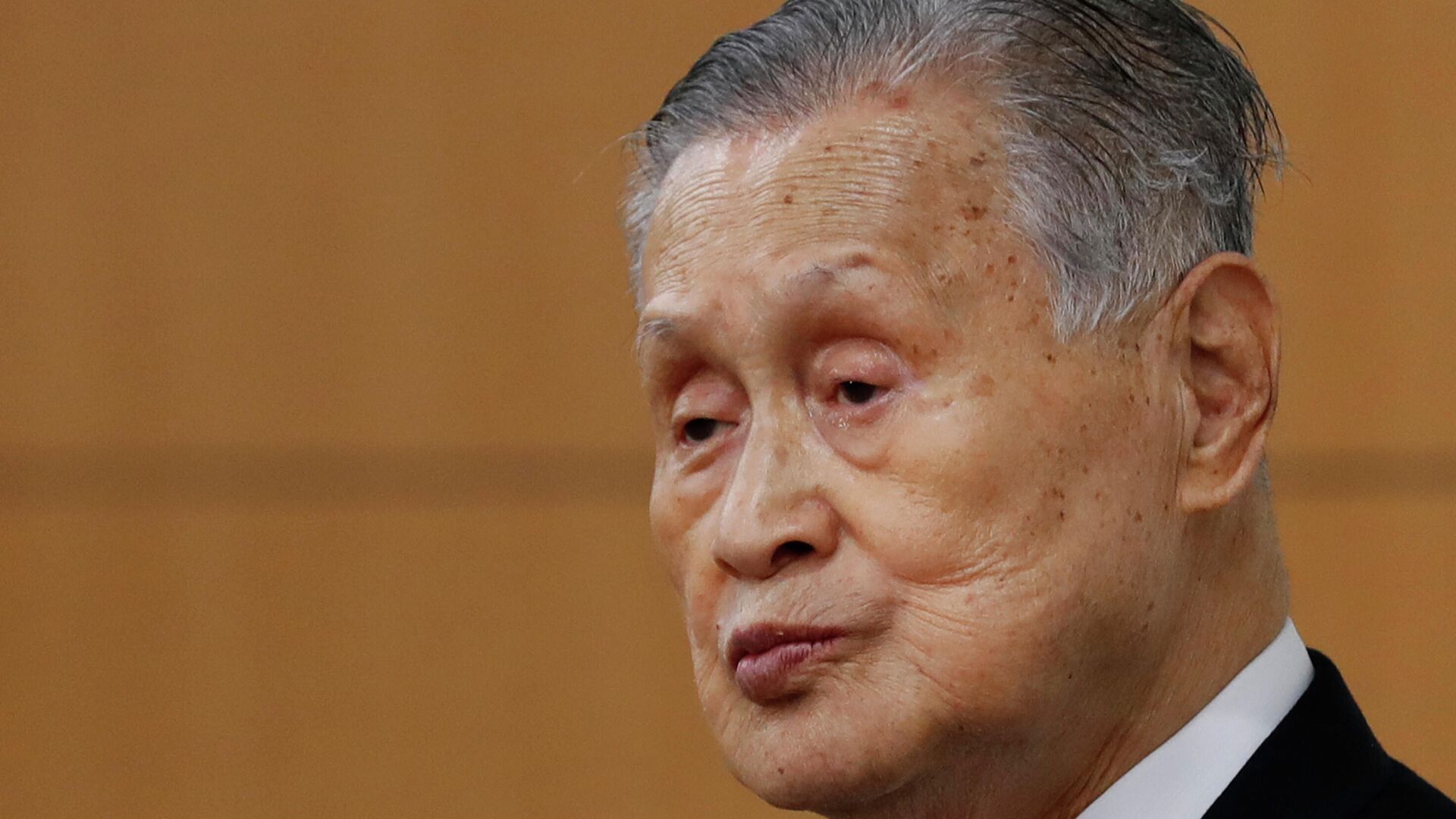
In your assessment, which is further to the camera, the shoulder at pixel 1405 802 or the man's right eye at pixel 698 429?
the man's right eye at pixel 698 429

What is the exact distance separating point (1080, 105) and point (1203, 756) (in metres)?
0.55

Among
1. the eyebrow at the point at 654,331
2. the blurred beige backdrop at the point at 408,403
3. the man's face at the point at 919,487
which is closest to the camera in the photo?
the man's face at the point at 919,487

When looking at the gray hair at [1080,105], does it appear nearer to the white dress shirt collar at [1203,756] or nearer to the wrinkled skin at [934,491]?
the wrinkled skin at [934,491]

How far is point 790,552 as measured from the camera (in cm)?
147

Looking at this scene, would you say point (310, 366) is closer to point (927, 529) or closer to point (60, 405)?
point (60, 405)

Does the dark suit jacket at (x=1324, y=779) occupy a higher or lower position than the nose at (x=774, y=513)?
lower

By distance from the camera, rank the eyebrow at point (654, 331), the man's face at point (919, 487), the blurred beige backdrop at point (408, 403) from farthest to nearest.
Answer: the blurred beige backdrop at point (408, 403)
the eyebrow at point (654, 331)
the man's face at point (919, 487)

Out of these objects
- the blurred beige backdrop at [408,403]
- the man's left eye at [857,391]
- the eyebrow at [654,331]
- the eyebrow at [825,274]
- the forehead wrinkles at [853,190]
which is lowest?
the blurred beige backdrop at [408,403]

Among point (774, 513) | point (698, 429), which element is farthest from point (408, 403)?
point (774, 513)

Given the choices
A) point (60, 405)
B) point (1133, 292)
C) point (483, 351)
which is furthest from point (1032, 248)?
point (60, 405)

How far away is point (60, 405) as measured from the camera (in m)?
2.92

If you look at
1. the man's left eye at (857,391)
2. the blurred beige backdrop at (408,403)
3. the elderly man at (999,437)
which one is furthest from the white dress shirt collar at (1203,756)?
the blurred beige backdrop at (408,403)

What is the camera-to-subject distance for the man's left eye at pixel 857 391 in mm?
1479

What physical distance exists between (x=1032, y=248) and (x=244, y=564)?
183 centimetres
